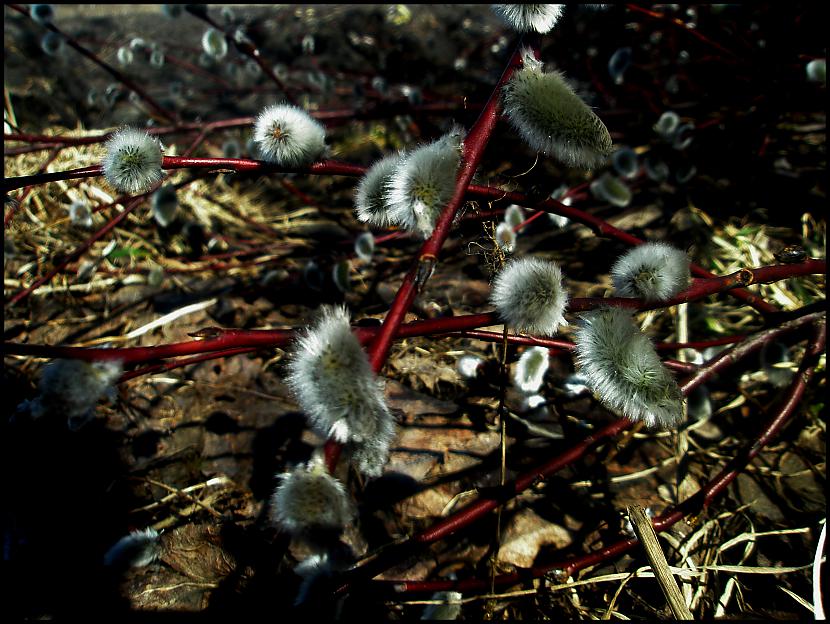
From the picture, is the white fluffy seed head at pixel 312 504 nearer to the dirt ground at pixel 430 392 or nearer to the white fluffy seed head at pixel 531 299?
the dirt ground at pixel 430 392

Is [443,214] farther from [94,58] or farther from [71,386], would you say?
[94,58]

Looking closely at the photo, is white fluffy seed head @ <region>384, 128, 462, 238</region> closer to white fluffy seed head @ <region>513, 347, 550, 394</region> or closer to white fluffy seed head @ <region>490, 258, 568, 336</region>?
white fluffy seed head @ <region>490, 258, 568, 336</region>

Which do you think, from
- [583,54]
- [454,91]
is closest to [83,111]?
[454,91]

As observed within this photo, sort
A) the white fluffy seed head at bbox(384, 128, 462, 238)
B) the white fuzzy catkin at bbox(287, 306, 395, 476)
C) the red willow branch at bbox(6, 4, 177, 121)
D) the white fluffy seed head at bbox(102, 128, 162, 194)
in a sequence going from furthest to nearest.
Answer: the red willow branch at bbox(6, 4, 177, 121)
the white fluffy seed head at bbox(102, 128, 162, 194)
the white fluffy seed head at bbox(384, 128, 462, 238)
the white fuzzy catkin at bbox(287, 306, 395, 476)

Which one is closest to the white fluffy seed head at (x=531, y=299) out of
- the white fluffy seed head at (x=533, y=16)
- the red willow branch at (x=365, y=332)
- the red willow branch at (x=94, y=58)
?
the red willow branch at (x=365, y=332)

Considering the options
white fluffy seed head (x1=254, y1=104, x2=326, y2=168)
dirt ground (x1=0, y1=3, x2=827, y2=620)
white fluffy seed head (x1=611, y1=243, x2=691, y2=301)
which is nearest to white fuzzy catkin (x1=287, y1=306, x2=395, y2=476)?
dirt ground (x1=0, y1=3, x2=827, y2=620)

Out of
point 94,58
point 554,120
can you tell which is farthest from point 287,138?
point 94,58

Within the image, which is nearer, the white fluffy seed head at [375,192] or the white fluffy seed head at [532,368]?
the white fluffy seed head at [375,192]
